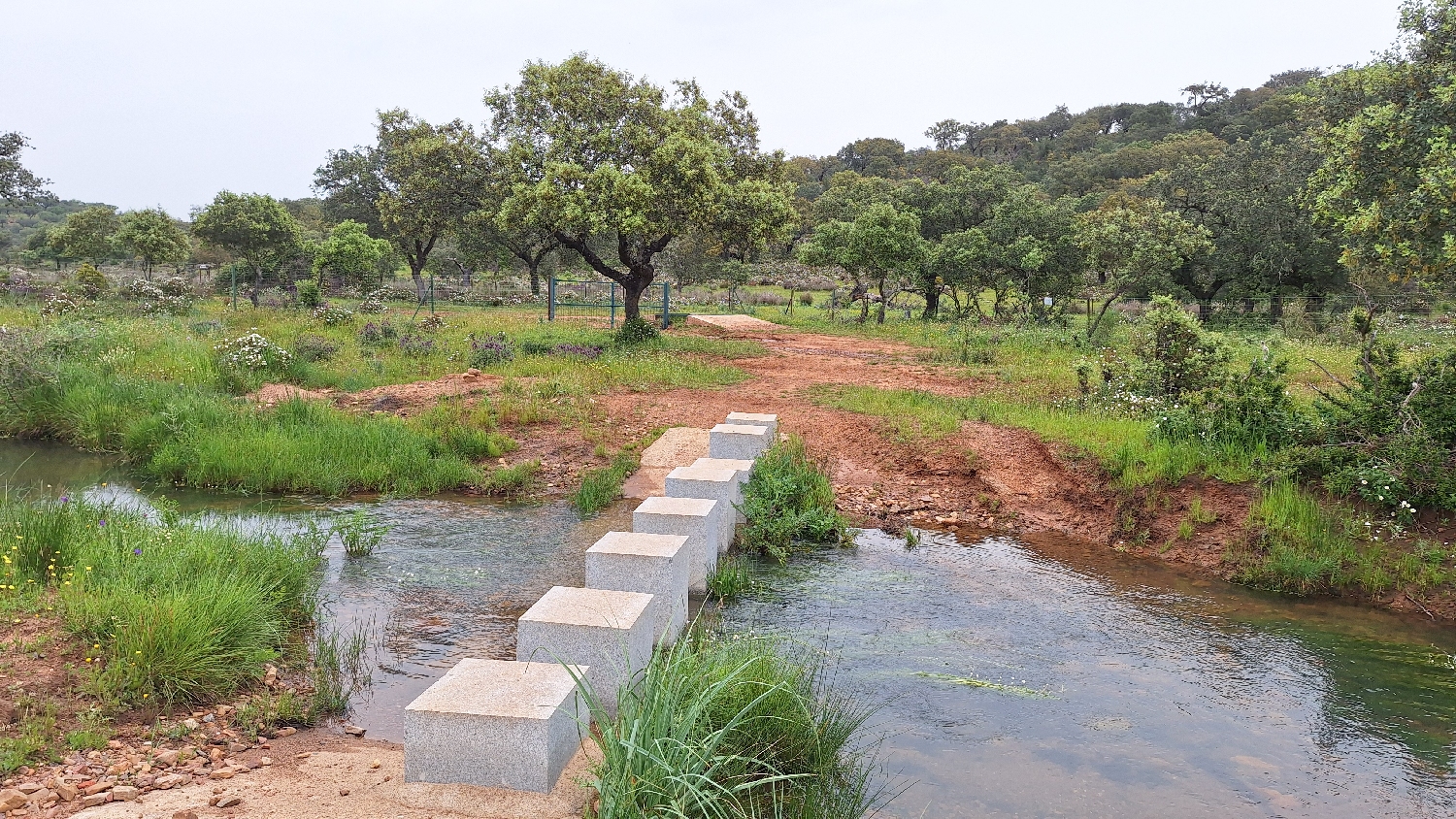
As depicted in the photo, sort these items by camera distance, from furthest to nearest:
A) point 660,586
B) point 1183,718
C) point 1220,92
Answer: point 1220,92 → point 660,586 → point 1183,718

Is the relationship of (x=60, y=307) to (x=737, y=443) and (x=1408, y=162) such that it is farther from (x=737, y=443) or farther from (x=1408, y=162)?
(x=1408, y=162)

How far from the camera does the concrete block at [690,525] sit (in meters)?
6.77

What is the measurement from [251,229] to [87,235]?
52.0 ft

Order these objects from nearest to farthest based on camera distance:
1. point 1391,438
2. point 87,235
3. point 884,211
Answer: point 1391,438 < point 884,211 < point 87,235

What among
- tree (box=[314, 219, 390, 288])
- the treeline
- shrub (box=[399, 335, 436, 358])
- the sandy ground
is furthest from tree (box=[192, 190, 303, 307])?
the sandy ground

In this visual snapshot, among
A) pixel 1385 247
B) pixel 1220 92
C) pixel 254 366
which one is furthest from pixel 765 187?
pixel 1220 92

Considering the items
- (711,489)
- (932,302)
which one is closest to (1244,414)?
(711,489)

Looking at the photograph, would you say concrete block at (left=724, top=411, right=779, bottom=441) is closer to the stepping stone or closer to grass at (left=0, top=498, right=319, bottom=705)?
the stepping stone

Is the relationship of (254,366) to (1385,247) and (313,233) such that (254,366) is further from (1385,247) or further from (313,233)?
(313,233)

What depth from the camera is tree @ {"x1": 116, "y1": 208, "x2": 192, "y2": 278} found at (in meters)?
35.4

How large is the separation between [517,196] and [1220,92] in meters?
95.1

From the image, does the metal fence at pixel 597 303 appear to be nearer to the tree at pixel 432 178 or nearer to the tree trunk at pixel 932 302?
the tree at pixel 432 178

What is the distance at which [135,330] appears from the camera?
16.9 metres

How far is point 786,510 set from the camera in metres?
8.71
